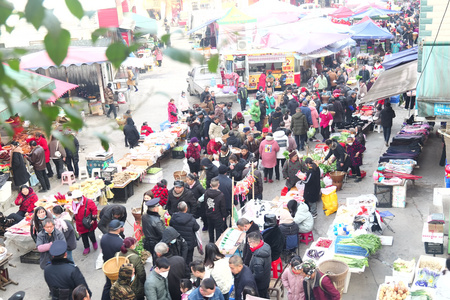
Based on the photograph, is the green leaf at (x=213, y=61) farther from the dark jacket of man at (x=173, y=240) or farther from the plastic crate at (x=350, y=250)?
the plastic crate at (x=350, y=250)

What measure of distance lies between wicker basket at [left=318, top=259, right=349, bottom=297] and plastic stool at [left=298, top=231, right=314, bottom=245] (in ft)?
5.32

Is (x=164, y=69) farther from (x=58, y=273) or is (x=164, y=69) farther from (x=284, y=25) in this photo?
(x=58, y=273)

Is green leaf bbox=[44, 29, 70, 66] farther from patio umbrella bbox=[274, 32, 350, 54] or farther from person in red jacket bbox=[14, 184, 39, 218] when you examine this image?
patio umbrella bbox=[274, 32, 350, 54]

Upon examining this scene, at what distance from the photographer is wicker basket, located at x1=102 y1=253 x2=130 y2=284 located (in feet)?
24.6

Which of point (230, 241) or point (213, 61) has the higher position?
point (213, 61)

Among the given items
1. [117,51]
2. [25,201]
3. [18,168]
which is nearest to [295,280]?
[117,51]

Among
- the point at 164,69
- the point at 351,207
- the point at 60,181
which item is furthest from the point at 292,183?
the point at 164,69

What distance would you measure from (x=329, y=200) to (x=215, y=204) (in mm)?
2999

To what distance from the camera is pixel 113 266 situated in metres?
7.56

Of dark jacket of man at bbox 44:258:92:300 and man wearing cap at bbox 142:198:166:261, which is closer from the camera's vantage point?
dark jacket of man at bbox 44:258:92:300

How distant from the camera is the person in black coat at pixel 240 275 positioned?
7031mm

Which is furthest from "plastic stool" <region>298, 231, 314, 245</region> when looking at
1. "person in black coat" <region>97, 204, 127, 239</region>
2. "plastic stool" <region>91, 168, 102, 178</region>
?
"plastic stool" <region>91, 168, 102, 178</region>

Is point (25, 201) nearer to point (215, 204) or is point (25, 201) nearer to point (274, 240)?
point (215, 204)

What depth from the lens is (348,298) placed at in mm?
8258
